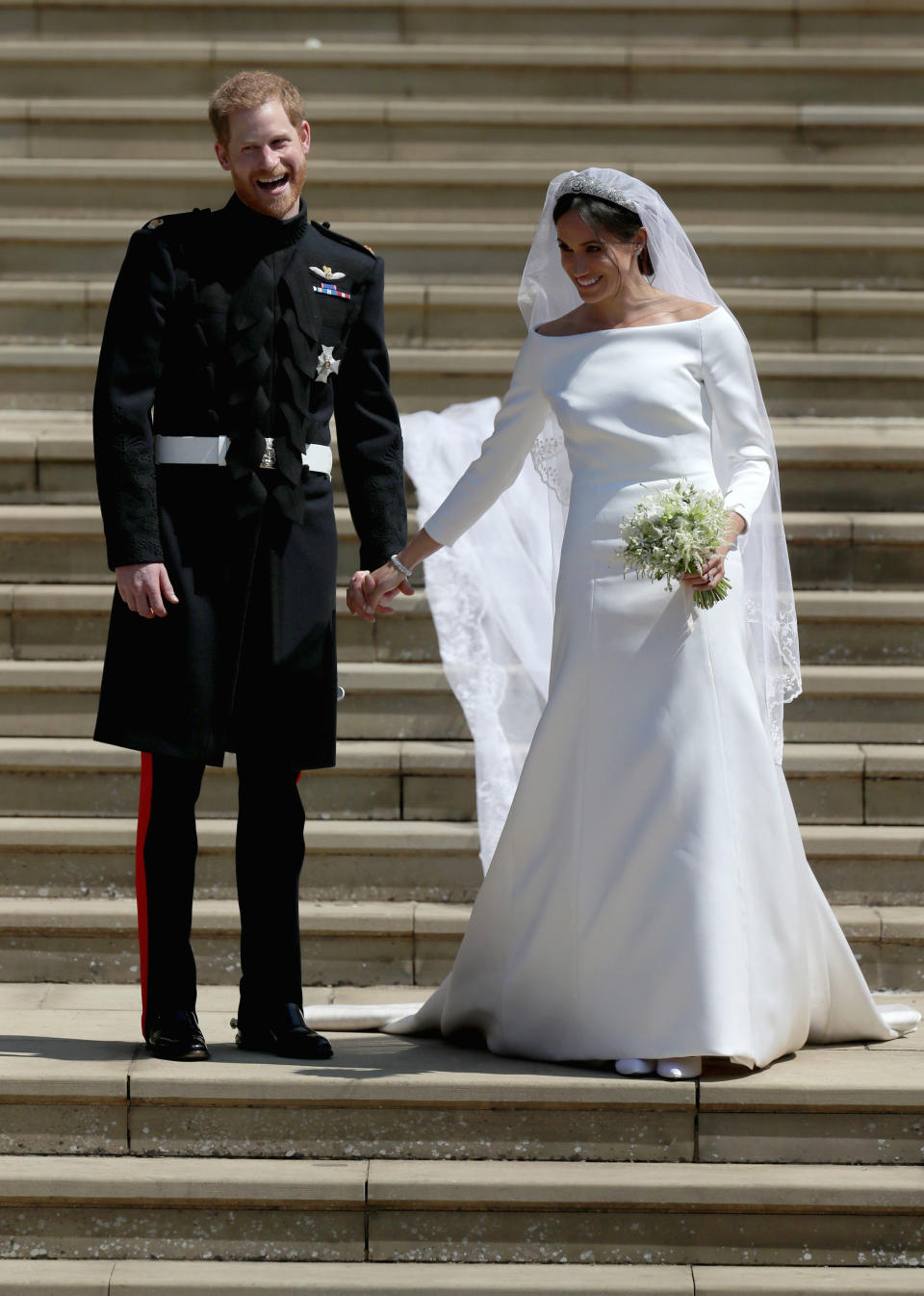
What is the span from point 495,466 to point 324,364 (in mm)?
484

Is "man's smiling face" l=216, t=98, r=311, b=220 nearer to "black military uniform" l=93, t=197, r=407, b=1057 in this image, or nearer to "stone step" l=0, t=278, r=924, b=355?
"black military uniform" l=93, t=197, r=407, b=1057

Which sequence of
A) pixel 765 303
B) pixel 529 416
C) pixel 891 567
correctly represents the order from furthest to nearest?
pixel 765 303
pixel 891 567
pixel 529 416

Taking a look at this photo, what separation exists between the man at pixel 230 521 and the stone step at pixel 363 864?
97 cm

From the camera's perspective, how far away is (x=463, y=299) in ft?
20.7

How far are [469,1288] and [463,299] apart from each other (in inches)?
156

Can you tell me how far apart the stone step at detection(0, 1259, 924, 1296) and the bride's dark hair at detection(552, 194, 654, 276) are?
215 centimetres

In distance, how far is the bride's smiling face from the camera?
3621mm

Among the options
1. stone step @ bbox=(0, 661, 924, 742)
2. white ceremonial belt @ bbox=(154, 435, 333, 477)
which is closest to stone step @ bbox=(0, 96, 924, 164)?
stone step @ bbox=(0, 661, 924, 742)

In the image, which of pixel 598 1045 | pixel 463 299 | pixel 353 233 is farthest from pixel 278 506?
pixel 353 233

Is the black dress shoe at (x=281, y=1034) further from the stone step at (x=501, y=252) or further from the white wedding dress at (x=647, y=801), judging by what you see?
the stone step at (x=501, y=252)

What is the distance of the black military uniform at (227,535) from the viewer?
348cm

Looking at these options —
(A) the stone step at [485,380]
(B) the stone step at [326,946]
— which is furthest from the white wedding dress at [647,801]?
(A) the stone step at [485,380]

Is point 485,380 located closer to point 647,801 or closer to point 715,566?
point 715,566

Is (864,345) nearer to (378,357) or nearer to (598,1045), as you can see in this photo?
(378,357)
